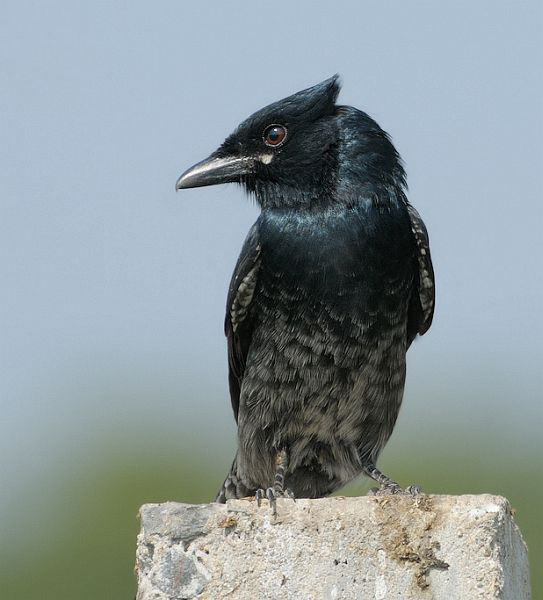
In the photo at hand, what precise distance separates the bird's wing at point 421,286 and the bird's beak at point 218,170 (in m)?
1.01

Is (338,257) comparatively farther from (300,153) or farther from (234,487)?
(234,487)

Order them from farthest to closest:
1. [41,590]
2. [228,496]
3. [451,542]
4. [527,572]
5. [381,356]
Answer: [41,590]
[228,496]
[381,356]
[527,572]
[451,542]

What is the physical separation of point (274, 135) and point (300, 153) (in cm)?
23

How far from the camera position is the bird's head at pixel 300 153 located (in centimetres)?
789

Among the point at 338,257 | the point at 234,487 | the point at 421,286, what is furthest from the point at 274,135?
the point at 234,487

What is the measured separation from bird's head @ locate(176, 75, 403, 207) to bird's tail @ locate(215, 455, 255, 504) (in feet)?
5.30

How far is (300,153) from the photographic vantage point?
8.00 meters

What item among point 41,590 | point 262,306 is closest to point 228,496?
point 262,306

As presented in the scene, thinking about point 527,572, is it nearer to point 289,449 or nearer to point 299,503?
point 299,503

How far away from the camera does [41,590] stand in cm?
1741

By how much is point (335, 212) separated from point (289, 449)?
1393 millimetres

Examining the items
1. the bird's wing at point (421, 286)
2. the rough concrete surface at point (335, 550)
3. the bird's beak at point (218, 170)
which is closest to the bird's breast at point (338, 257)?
the bird's wing at point (421, 286)

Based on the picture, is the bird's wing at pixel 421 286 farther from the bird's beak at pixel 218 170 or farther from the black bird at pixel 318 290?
the bird's beak at pixel 218 170

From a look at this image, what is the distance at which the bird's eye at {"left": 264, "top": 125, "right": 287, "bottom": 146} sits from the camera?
810 centimetres
